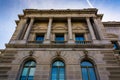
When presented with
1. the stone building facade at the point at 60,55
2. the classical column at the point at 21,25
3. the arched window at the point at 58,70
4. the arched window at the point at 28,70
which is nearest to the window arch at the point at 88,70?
the stone building facade at the point at 60,55

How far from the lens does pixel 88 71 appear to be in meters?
15.0

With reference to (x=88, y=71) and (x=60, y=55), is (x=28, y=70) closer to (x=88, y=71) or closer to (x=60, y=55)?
(x=60, y=55)

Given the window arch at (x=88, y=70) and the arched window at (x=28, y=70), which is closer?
the window arch at (x=88, y=70)

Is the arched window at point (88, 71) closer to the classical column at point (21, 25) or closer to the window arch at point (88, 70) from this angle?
the window arch at point (88, 70)

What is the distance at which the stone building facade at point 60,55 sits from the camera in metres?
14.4

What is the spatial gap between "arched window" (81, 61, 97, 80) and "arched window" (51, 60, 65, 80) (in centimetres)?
216

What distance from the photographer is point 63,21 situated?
940 inches

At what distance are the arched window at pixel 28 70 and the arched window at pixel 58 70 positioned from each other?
85.1 inches

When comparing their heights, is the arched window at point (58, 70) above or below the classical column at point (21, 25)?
below

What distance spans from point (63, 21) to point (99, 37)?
7278 mm

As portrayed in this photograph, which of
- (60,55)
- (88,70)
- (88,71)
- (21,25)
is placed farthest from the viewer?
(21,25)

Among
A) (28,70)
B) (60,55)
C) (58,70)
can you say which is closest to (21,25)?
(28,70)

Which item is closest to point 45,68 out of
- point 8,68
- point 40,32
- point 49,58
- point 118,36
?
point 49,58

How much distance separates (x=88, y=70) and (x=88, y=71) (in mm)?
144
